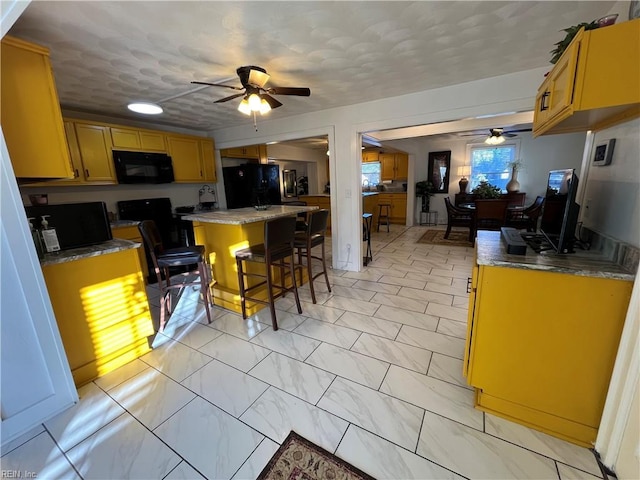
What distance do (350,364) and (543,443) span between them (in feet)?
3.59

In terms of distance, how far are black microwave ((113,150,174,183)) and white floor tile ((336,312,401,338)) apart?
→ 3.41 metres

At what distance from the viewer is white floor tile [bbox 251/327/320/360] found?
204 cm

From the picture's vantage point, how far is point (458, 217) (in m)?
5.77

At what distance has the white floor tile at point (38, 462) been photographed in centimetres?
122

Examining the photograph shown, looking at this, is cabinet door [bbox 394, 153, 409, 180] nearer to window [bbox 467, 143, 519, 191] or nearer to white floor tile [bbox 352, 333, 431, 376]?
window [bbox 467, 143, 519, 191]

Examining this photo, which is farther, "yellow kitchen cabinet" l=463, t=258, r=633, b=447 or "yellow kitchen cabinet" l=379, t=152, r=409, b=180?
"yellow kitchen cabinet" l=379, t=152, r=409, b=180

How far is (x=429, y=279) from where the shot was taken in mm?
3438

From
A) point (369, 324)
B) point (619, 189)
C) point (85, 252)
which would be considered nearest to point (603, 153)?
point (619, 189)

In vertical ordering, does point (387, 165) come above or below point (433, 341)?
above

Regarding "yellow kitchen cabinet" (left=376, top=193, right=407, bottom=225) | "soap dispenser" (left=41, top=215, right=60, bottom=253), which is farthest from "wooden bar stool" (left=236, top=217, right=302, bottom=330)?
"yellow kitchen cabinet" (left=376, top=193, right=407, bottom=225)

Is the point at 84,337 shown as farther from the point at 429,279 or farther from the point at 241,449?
the point at 429,279

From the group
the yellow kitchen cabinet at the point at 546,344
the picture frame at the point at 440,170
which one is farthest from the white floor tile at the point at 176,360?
the picture frame at the point at 440,170

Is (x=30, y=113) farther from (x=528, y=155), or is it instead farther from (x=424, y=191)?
(x=528, y=155)

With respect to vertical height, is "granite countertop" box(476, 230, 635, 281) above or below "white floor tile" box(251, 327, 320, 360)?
above
